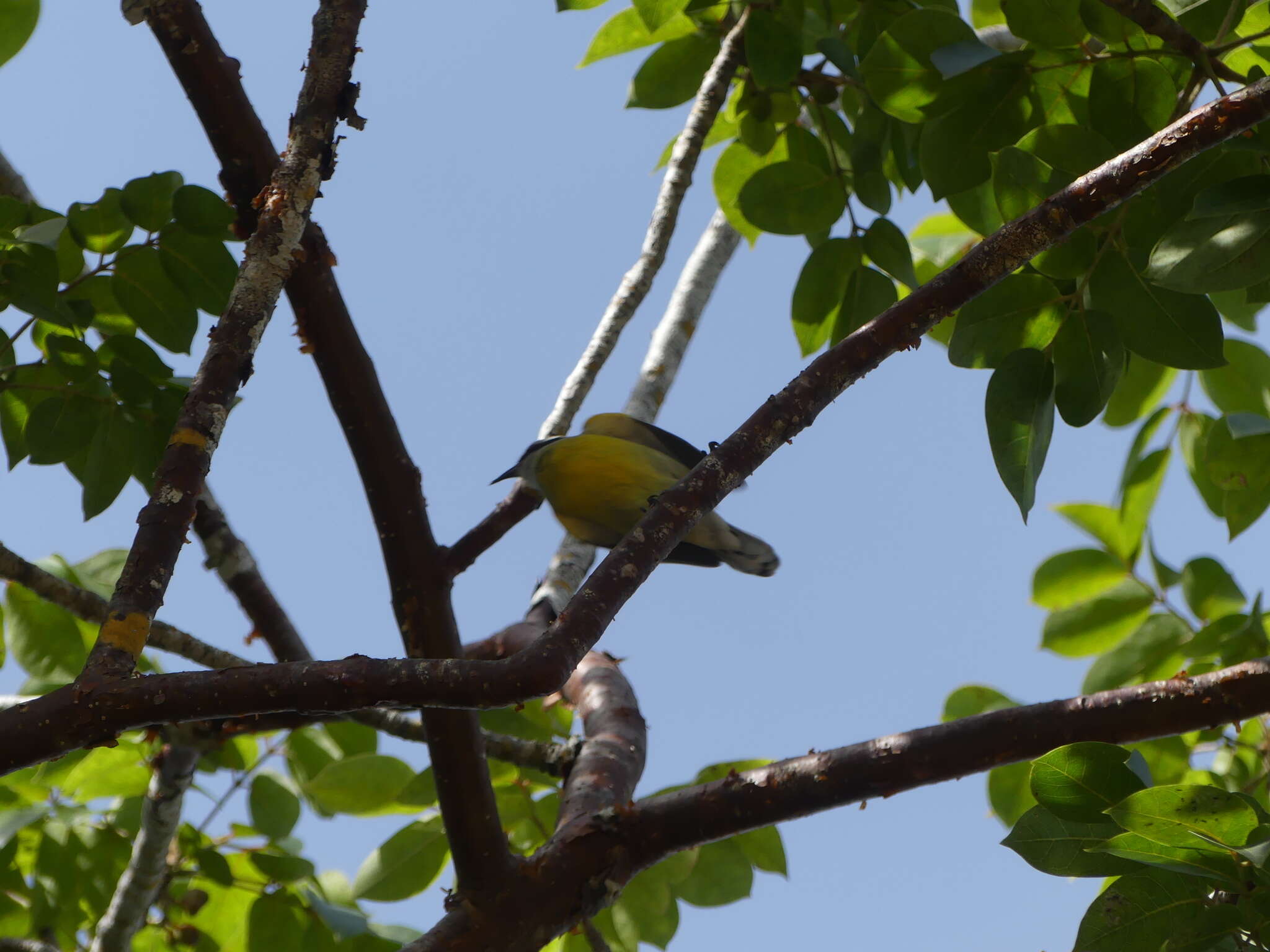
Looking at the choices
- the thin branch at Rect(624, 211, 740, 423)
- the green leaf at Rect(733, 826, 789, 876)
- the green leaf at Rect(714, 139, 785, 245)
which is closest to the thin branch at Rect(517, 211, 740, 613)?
the thin branch at Rect(624, 211, 740, 423)

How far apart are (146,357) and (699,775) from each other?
1.35 m

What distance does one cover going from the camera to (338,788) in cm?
239

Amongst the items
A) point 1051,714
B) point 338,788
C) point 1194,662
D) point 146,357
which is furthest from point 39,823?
point 1194,662

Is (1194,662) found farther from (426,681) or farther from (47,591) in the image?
(47,591)

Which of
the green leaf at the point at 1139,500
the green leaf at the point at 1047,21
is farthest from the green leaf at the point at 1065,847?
the green leaf at the point at 1139,500

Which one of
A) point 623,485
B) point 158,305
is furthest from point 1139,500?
point 158,305

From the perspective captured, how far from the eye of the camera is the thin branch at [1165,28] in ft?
Answer: 5.05

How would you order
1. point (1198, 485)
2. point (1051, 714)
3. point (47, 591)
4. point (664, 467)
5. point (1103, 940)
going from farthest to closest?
1. point (664, 467)
2. point (1198, 485)
3. point (47, 591)
4. point (1051, 714)
5. point (1103, 940)


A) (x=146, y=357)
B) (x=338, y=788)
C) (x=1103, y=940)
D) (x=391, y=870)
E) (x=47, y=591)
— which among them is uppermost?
(x=146, y=357)

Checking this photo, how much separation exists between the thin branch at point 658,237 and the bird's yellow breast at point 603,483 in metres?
0.89

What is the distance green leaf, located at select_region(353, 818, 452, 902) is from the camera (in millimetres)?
2330

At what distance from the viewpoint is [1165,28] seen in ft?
5.14

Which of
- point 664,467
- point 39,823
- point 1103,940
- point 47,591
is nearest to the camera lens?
point 1103,940

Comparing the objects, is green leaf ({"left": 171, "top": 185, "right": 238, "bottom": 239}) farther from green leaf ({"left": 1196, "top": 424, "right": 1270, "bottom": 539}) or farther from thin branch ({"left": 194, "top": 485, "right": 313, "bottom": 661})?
green leaf ({"left": 1196, "top": 424, "right": 1270, "bottom": 539})
